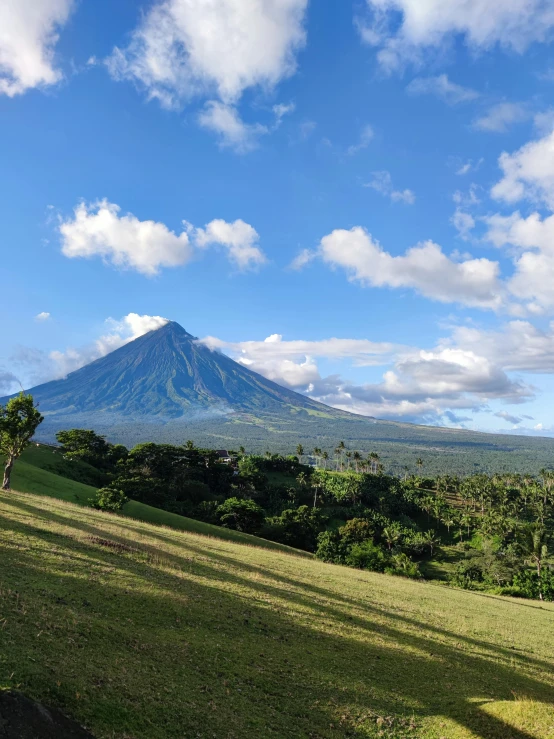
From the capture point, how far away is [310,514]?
95.8m

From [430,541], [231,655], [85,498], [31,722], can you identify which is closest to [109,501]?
[85,498]

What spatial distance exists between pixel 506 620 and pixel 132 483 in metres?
66.6

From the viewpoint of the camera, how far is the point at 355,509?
12094cm

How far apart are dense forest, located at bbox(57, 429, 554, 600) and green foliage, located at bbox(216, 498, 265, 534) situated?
19 centimetres

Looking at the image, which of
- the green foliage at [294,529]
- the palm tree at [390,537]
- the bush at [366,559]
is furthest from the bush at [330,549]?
the palm tree at [390,537]

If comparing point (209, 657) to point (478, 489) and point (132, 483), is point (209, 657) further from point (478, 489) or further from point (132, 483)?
point (478, 489)

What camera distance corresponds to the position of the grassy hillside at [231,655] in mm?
10172

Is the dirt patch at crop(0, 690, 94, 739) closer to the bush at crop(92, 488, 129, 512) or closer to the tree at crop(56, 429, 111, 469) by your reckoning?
the bush at crop(92, 488, 129, 512)

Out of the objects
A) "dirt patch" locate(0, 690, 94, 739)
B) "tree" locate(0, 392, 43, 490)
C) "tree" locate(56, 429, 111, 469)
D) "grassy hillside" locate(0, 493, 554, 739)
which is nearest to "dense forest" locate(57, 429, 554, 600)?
"tree" locate(56, 429, 111, 469)

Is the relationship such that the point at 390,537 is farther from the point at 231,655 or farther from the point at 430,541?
the point at 231,655

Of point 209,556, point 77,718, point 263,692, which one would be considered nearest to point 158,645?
point 263,692

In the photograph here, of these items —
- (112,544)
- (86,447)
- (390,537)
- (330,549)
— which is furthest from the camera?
(86,447)

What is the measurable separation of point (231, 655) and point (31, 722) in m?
7.77

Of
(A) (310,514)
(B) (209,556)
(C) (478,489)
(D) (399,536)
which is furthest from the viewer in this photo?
(C) (478,489)
